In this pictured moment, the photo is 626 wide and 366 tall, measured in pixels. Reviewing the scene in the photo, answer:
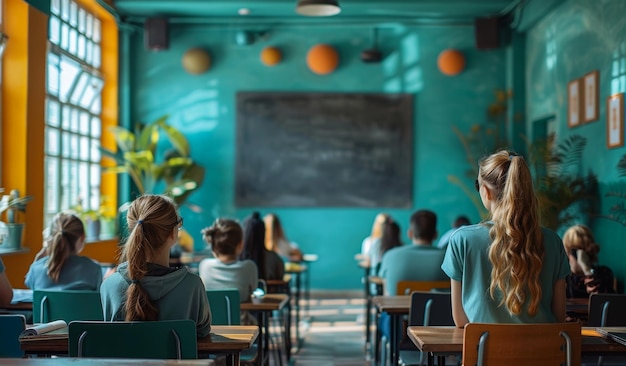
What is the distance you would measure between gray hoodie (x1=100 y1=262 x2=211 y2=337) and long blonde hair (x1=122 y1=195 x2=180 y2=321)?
0.08 ft

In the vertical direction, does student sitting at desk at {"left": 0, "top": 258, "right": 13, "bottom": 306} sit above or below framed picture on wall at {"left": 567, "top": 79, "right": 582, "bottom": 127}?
below

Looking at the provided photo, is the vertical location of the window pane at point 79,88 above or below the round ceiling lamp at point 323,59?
below

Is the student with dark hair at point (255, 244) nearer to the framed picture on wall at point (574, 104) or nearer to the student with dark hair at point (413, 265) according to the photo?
the student with dark hair at point (413, 265)

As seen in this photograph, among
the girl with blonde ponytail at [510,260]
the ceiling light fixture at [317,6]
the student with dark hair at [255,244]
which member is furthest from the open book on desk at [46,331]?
the ceiling light fixture at [317,6]

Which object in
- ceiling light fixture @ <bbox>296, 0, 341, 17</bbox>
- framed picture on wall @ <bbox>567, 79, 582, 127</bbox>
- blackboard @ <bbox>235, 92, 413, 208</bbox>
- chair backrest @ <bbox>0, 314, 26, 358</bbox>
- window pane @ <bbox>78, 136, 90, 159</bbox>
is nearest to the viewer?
chair backrest @ <bbox>0, 314, 26, 358</bbox>

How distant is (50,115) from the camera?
24.4 feet

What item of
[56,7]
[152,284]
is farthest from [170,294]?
[56,7]

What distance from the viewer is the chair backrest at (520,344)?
228cm

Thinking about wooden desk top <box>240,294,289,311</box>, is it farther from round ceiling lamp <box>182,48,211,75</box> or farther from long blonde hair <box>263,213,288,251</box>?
round ceiling lamp <box>182,48,211,75</box>

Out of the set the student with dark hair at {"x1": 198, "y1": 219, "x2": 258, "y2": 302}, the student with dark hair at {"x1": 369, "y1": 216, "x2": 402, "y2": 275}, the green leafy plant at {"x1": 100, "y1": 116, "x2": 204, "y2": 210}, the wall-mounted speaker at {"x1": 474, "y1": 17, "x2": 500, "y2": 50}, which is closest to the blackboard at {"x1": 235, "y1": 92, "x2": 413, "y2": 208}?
the green leafy plant at {"x1": 100, "y1": 116, "x2": 204, "y2": 210}

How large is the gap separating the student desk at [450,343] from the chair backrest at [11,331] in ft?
4.46

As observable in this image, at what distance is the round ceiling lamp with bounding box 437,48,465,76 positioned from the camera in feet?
30.0

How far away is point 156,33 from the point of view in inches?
357

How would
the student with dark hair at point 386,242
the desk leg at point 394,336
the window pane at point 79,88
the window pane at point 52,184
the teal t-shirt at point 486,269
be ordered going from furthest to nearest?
the window pane at point 79,88 → the window pane at point 52,184 → the student with dark hair at point 386,242 → the desk leg at point 394,336 → the teal t-shirt at point 486,269
